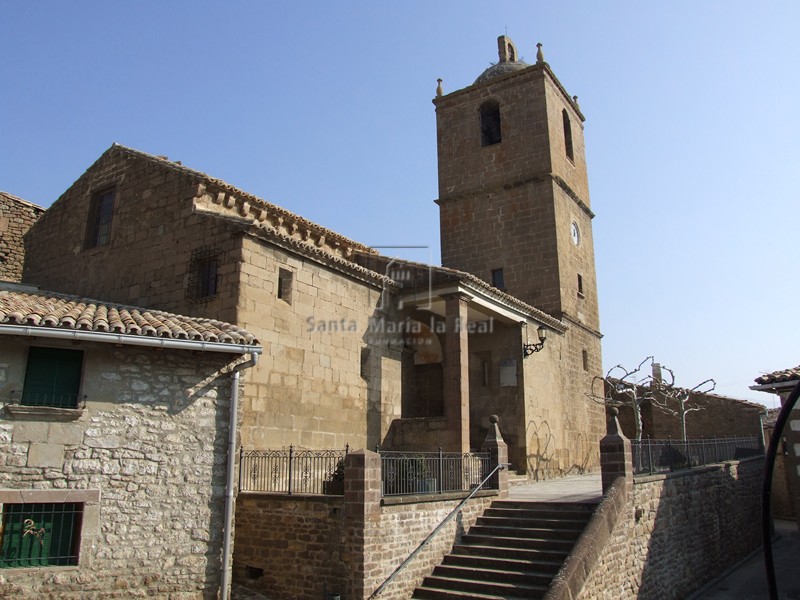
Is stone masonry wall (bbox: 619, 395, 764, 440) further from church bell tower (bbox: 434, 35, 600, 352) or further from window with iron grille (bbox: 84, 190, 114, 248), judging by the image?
window with iron grille (bbox: 84, 190, 114, 248)

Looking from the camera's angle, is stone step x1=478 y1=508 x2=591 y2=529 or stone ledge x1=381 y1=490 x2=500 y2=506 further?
stone step x1=478 y1=508 x2=591 y2=529

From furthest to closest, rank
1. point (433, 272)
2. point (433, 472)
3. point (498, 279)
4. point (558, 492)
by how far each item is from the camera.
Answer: point (498, 279) → point (433, 272) → point (558, 492) → point (433, 472)

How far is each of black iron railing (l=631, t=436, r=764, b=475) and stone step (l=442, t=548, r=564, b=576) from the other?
3151mm

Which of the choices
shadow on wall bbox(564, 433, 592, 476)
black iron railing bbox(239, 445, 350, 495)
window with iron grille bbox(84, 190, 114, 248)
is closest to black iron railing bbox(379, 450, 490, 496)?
black iron railing bbox(239, 445, 350, 495)

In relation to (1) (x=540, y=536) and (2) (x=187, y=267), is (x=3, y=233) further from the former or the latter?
(1) (x=540, y=536)

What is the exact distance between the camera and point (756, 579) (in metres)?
14.7

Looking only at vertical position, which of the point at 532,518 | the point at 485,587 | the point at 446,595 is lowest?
the point at 446,595

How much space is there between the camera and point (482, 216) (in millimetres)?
24516

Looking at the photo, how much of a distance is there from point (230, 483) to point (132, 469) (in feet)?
4.84

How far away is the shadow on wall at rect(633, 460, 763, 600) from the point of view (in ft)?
40.4

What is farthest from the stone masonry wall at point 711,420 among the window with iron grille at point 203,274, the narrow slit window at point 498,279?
the window with iron grille at point 203,274

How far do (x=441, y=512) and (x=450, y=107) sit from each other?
19.0m

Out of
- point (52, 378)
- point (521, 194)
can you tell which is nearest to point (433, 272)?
point (521, 194)

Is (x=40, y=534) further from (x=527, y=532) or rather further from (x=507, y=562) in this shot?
(x=527, y=532)
